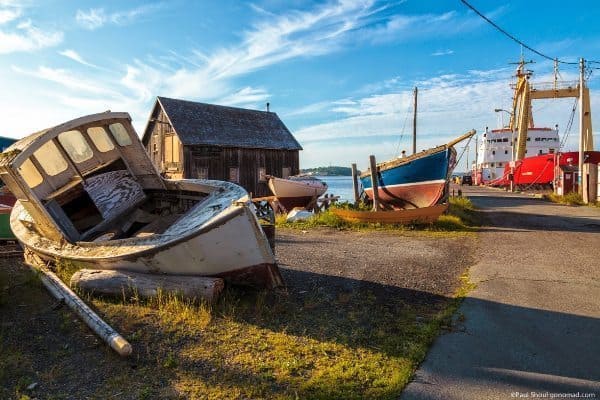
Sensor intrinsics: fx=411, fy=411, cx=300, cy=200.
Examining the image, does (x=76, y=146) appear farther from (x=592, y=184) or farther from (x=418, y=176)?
(x=592, y=184)

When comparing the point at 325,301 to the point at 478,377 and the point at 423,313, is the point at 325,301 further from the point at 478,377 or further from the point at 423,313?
the point at 478,377

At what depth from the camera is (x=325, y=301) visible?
241 inches

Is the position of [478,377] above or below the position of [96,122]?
below

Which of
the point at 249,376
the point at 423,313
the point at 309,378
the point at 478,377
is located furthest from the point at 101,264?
the point at 478,377

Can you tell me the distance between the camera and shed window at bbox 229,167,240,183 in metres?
26.6

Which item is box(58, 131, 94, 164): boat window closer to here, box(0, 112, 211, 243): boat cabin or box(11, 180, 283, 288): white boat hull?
box(0, 112, 211, 243): boat cabin

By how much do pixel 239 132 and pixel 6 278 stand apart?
69.8ft

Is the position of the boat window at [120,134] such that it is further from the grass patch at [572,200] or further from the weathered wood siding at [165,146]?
the grass patch at [572,200]

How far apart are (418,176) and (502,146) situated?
37.5 metres

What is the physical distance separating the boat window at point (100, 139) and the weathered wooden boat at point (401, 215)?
8.03 meters

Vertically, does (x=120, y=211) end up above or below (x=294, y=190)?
above

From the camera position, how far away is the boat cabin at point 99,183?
27.0 ft

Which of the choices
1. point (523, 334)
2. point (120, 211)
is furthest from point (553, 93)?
point (120, 211)

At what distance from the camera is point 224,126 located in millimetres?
27438
